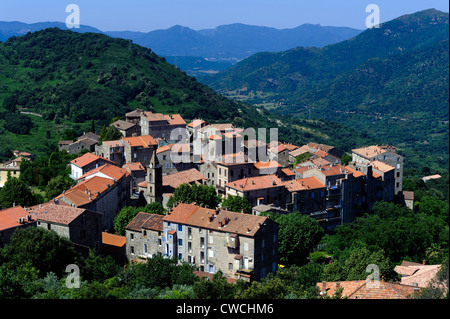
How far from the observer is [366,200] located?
67.9m

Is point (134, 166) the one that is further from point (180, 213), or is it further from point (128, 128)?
point (180, 213)

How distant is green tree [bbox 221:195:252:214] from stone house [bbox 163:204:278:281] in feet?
17.8

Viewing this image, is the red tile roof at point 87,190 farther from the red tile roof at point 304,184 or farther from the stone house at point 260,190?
the red tile roof at point 304,184

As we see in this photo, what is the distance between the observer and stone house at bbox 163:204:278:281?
1702 inches

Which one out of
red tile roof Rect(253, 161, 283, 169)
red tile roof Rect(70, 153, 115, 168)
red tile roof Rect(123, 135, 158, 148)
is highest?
red tile roof Rect(123, 135, 158, 148)

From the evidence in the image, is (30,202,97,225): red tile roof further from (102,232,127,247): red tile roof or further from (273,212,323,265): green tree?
(273,212,323,265): green tree

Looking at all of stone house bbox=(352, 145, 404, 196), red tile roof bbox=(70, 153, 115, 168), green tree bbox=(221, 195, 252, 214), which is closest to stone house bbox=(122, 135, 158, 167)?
red tile roof bbox=(70, 153, 115, 168)

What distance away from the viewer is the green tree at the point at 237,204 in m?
52.9

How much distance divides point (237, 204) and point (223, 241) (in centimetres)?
905

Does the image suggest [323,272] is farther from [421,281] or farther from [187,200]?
[187,200]

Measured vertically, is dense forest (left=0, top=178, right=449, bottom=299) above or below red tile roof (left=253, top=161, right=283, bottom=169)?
below

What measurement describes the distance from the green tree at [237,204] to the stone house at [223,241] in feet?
17.8

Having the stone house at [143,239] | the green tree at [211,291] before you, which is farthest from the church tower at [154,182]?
the green tree at [211,291]
